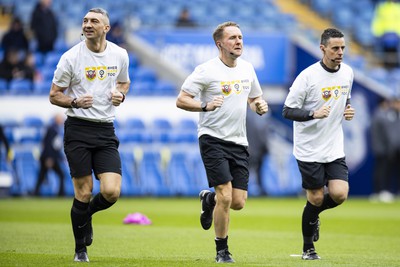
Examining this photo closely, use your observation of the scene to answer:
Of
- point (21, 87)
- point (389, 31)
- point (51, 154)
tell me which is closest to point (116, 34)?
point (21, 87)

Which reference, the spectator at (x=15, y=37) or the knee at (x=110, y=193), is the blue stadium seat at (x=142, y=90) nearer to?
the spectator at (x=15, y=37)

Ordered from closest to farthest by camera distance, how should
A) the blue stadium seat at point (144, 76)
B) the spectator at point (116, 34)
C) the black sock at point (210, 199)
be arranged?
the black sock at point (210, 199)
the spectator at point (116, 34)
the blue stadium seat at point (144, 76)

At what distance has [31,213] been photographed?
1844cm

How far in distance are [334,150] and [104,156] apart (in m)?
2.65

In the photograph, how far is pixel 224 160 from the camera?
34.7 ft

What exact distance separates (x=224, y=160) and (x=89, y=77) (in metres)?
1.69

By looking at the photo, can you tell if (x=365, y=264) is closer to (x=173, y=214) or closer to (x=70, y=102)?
(x=70, y=102)

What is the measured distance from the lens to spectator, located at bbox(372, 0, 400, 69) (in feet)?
101

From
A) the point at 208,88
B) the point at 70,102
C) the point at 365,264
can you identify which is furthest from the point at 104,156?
the point at 365,264

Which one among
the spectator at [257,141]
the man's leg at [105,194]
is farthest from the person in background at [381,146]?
the man's leg at [105,194]

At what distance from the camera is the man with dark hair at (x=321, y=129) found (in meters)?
11.2

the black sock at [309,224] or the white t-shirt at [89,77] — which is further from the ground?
the white t-shirt at [89,77]

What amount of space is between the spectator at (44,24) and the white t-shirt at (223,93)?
16257mm

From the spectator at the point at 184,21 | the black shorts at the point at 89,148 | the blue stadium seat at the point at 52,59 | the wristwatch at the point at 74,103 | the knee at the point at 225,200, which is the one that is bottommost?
the knee at the point at 225,200
